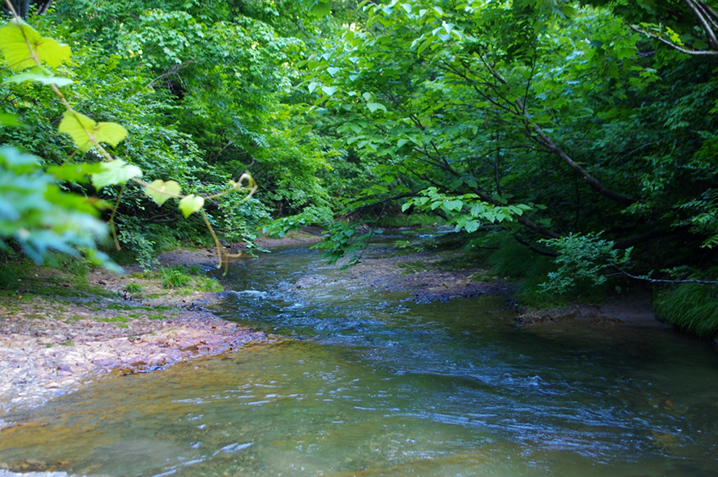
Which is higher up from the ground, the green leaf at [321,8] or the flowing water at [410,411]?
the green leaf at [321,8]

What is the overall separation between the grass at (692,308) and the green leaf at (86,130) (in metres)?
7.14

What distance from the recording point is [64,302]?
21.7ft

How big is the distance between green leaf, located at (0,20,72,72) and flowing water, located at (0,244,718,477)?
2.80m

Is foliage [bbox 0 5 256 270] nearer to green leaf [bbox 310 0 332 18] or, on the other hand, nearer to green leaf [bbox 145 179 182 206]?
green leaf [bbox 145 179 182 206]

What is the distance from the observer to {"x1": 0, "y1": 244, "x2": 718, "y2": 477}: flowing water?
3.26 m

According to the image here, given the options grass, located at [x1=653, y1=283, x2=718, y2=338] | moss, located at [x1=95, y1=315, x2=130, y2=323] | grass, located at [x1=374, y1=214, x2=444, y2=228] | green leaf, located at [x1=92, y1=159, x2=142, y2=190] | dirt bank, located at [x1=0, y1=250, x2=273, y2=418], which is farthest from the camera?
grass, located at [x1=374, y1=214, x2=444, y2=228]

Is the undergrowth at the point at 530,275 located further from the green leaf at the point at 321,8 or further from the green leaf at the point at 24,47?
the green leaf at the point at 24,47

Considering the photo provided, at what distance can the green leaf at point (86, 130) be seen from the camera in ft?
3.79

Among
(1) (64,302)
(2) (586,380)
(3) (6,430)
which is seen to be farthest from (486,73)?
(1) (64,302)

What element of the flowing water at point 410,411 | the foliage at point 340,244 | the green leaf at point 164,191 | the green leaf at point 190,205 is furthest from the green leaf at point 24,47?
the foliage at point 340,244

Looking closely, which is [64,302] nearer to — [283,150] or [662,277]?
[283,150]

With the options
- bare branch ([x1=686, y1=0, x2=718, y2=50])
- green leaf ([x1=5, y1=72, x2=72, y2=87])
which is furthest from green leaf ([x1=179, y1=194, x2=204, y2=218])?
bare branch ([x1=686, y1=0, x2=718, y2=50])

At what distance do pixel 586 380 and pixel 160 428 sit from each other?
14.1ft

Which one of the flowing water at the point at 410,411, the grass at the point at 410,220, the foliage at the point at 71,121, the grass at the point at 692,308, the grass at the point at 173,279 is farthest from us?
the grass at the point at 410,220
